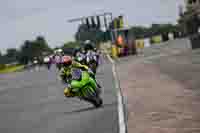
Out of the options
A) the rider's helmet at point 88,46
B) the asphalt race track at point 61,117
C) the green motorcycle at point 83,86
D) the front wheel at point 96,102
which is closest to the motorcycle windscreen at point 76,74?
the green motorcycle at point 83,86

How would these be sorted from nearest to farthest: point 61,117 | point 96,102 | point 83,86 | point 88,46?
point 61,117 → point 83,86 → point 96,102 → point 88,46

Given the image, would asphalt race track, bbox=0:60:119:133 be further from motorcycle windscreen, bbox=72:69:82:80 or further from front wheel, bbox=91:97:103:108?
motorcycle windscreen, bbox=72:69:82:80

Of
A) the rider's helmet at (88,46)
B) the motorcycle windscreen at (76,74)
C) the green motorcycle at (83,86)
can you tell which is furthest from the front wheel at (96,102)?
the rider's helmet at (88,46)

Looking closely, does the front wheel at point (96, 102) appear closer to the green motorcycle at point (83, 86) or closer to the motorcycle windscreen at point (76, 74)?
the green motorcycle at point (83, 86)

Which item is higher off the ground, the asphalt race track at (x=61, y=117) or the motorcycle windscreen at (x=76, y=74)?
the motorcycle windscreen at (x=76, y=74)

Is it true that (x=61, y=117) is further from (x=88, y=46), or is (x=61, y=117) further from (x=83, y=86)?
(x=88, y=46)

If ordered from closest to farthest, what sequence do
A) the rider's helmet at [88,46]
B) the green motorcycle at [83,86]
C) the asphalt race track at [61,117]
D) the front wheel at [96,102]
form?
the asphalt race track at [61,117] → the green motorcycle at [83,86] → the front wheel at [96,102] → the rider's helmet at [88,46]

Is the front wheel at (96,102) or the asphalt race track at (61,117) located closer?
the asphalt race track at (61,117)

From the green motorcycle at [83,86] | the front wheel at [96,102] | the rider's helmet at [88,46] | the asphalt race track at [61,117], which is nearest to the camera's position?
the asphalt race track at [61,117]

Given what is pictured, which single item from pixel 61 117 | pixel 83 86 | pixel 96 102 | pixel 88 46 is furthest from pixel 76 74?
pixel 88 46

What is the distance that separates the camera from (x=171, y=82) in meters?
26.8

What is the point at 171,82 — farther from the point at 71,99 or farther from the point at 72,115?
the point at 72,115

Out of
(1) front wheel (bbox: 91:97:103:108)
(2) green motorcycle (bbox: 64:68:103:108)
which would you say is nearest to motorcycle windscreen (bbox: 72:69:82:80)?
(2) green motorcycle (bbox: 64:68:103:108)

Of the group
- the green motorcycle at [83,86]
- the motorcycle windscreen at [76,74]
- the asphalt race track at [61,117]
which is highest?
the motorcycle windscreen at [76,74]
